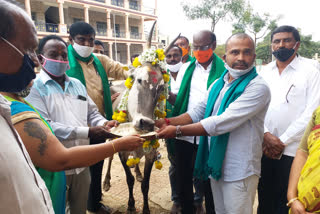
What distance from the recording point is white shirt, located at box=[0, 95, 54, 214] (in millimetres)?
859

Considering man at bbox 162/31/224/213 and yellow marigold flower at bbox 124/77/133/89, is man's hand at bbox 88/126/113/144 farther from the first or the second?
man at bbox 162/31/224/213

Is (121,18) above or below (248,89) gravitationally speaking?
above

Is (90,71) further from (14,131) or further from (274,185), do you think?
(274,185)

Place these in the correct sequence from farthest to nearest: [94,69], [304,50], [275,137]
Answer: [304,50] → [94,69] → [275,137]

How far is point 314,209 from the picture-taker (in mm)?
1489

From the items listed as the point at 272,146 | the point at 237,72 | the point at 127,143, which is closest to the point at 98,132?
the point at 127,143

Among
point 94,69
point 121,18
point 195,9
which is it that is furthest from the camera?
point 121,18

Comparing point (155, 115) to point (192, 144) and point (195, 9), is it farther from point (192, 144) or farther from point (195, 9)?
point (195, 9)

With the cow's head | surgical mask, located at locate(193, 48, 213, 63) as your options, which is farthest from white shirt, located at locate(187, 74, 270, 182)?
surgical mask, located at locate(193, 48, 213, 63)

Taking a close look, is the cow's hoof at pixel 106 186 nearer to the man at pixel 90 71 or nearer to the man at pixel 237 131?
the man at pixel 90 71

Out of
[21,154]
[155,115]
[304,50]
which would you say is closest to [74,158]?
[21,154]

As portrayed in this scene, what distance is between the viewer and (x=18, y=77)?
3.76ft

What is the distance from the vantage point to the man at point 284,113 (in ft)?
8.38

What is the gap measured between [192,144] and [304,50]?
3685cm
